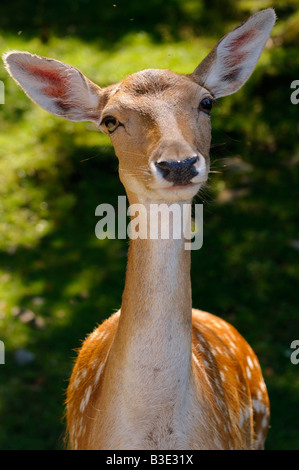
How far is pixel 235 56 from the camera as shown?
10.8 ft

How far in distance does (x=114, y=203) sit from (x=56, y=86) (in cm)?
359

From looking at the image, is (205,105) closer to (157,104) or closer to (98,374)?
(157,104)

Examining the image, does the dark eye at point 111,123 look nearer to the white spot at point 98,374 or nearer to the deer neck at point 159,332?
the deer neck at point 159,332

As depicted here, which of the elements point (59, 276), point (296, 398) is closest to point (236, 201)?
point (59, 276)

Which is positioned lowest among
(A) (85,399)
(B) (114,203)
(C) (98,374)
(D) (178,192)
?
(A) (85,399)

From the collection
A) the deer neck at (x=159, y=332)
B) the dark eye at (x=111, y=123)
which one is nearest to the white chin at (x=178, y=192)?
the deer neck at (x=159, y=332)

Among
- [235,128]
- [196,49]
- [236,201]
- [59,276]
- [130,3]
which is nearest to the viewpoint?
[59,276]

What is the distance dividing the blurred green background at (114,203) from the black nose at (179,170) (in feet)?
6.45

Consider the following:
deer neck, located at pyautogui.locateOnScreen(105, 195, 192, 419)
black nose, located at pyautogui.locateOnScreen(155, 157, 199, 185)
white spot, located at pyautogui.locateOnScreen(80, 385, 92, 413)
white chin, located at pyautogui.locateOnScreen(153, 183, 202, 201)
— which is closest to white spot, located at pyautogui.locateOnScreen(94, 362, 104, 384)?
white spot, located at pyautogui.locateOnScreen(80, 385, 92, 413)

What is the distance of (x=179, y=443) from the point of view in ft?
9.25

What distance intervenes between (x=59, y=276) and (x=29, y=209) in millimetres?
1050

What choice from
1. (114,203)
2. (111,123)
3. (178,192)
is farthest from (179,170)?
(114,203)

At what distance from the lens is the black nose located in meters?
2.50

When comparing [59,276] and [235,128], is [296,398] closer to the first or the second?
[59,276]
